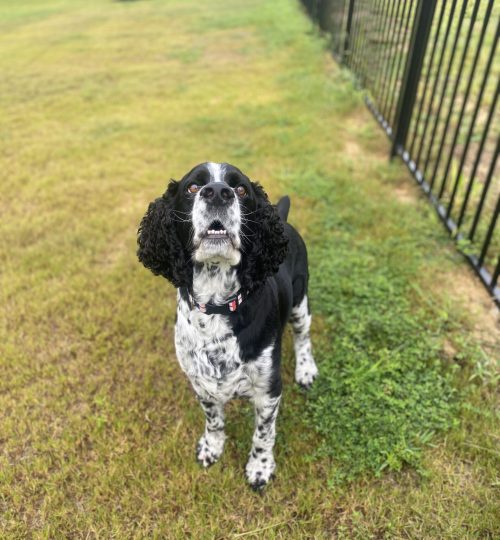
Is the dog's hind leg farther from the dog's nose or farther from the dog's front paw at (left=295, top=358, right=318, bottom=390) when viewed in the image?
the dog's nose

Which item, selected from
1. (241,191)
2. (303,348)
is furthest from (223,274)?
(303,348)

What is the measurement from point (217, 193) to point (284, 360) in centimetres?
179

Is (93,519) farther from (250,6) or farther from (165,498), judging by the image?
(250,6)

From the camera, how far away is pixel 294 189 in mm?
5551

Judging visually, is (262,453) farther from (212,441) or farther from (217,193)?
(217,193)

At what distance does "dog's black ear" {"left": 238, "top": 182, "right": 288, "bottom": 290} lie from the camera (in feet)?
7.29

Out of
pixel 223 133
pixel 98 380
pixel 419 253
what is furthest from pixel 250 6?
pixel 98 380

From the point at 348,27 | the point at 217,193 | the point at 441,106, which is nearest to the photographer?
the point at 217,193

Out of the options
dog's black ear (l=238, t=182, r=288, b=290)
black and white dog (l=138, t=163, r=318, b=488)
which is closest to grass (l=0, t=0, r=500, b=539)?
black and white dog (l=138, t=163, r=318, b=488)

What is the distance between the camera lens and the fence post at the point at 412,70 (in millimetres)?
5082

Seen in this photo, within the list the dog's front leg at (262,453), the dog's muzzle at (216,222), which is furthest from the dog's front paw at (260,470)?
the dog's muzzle at (216,222)

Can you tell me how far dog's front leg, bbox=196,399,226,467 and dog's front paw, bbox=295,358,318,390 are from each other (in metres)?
0.69

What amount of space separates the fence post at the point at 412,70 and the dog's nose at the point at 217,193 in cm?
433

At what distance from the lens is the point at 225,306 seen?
2.21 meters
